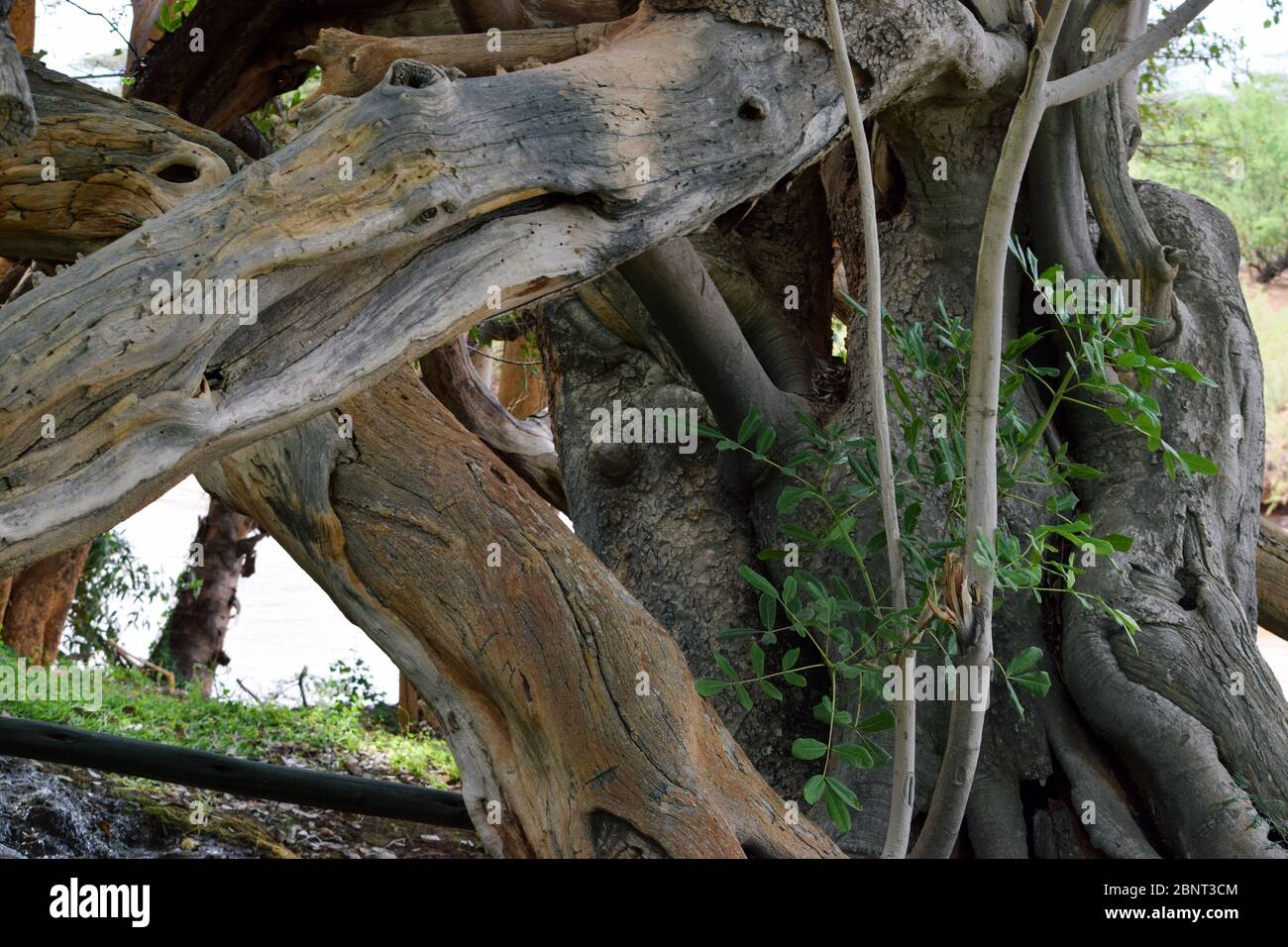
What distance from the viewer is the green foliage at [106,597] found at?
27.4 feet

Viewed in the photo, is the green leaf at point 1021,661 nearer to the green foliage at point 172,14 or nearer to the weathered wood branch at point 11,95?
the weathered wood branch at point 11,95

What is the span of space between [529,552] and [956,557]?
3.16 ft

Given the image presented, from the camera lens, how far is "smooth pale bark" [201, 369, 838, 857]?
2.54 meters

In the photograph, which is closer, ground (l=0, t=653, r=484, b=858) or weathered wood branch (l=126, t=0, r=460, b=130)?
ground (l=0, t=653, r=484, b=858)

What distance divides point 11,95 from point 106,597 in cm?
738

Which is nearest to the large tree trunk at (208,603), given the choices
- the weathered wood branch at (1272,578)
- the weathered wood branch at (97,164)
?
the weathered wood branch at (97,164)

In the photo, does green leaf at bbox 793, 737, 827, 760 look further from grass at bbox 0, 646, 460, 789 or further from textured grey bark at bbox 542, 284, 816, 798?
grass at bbox 0, 646, 460, 789

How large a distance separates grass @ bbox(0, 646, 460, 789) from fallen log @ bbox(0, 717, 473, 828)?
1692 mm

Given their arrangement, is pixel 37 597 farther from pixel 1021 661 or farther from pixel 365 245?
pixel 1021 661

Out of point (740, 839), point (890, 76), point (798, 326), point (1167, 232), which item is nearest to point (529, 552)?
point (740, 839)

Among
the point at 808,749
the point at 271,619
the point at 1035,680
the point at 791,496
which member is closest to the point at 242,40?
the point at 791,496

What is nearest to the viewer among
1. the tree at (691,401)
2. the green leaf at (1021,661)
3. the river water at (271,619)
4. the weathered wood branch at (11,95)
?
the weathered wood branch at (11,95)

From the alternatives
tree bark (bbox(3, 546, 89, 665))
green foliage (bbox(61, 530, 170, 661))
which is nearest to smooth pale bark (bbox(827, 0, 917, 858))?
tree bark (bbox(3, 546, 89, 665))

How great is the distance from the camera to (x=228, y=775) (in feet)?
10.0
